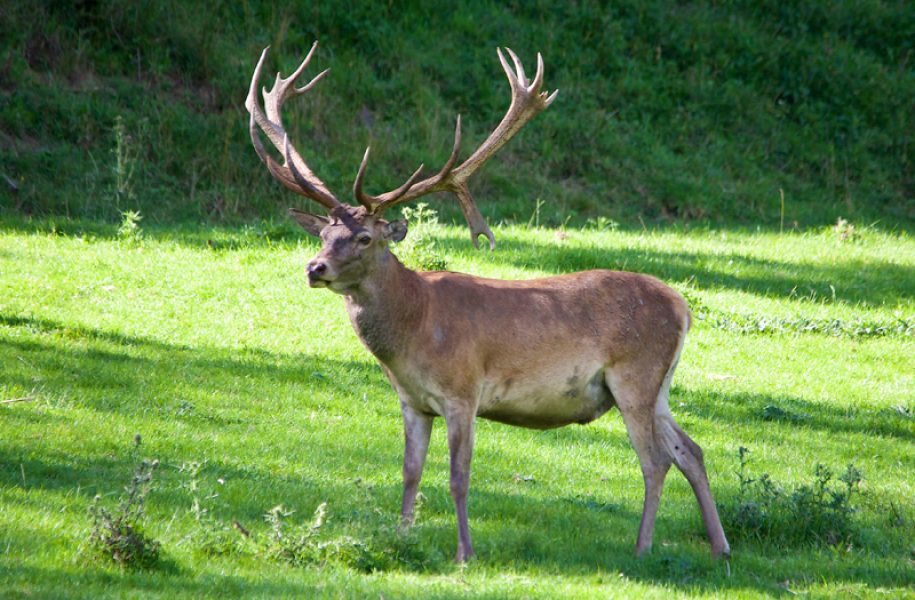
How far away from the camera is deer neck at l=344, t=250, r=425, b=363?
7.08 metres

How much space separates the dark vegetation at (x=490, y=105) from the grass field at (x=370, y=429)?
6.87 ft

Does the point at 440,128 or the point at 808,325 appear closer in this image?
the point at 808,325

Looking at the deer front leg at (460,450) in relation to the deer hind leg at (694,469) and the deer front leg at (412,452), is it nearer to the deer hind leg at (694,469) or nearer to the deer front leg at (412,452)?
the deer front leg at (412,452)

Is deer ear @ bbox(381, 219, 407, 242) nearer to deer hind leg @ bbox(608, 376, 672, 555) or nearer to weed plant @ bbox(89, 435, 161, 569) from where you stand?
deer hind leg @ bbox(608, 376, 672, 555)

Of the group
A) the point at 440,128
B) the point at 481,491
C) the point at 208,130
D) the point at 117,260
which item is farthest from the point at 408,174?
the point at 481,491

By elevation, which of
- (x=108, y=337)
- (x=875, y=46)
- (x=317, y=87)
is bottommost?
(x=108, y=337)

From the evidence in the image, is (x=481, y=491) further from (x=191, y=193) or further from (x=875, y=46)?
(x=875, y=46)

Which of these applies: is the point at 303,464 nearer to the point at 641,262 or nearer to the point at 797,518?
the point at 797,518

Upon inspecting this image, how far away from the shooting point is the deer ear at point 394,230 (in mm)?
7195

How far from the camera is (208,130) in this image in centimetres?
1688

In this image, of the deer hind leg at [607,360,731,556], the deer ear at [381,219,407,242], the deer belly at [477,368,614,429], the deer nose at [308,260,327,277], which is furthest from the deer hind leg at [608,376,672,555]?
the deer nose at [308,260,327,277]

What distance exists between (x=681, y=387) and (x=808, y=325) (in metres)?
2.51

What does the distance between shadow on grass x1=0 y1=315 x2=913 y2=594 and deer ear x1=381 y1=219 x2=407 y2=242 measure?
1.50 metres

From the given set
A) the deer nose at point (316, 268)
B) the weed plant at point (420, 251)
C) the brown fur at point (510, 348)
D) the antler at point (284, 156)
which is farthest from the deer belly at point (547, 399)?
the weed plant at point (420, 251)
